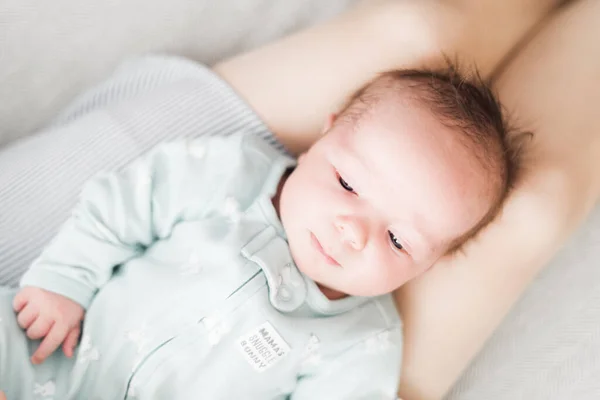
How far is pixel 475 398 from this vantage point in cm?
113

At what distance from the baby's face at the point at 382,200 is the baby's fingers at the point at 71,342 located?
312 mm

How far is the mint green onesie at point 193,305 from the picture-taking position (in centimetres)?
88

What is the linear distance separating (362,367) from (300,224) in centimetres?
21

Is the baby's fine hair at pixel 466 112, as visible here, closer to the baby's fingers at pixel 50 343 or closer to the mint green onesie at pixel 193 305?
the mint green onesie at pixel 193 305

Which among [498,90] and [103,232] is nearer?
[103,232]

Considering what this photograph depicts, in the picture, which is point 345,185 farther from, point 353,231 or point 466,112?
point 466,112

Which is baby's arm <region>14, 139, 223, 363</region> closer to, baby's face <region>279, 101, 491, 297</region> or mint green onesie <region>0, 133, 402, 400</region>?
mint green onesie <region>0, 133, 402, 400</region>

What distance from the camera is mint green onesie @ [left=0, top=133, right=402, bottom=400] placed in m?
0.88

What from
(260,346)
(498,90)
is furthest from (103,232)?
(498,90)

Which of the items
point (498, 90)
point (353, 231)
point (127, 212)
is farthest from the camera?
point (498, 90)

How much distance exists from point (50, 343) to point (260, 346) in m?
0.26

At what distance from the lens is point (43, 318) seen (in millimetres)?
869

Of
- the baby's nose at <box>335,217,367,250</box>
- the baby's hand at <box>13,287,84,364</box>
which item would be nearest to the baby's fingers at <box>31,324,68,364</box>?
the baby's hand at <box>13,287,84,364</box>

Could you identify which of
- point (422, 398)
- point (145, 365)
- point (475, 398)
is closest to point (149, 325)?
point (145, 365)
